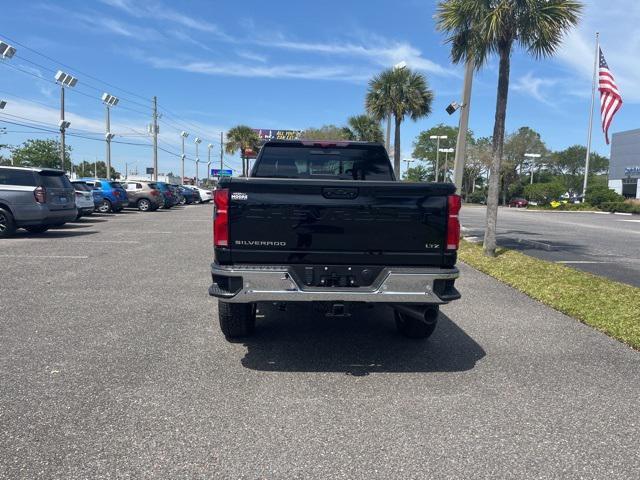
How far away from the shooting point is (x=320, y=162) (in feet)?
21.0

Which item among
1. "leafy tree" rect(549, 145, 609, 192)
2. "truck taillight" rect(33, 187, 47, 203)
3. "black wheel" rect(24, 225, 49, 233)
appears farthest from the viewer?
"leafy tree" rect(549, 145, 609, 192)

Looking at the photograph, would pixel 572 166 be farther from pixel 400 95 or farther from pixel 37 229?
pixel 37 229

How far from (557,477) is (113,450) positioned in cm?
260

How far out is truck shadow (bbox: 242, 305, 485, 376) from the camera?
4.73m

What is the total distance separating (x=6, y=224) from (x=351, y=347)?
11550 mm

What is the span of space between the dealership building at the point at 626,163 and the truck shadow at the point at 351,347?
61938mm

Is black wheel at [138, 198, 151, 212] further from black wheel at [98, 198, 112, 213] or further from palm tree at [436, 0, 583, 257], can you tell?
palm tree at [436, 0, 583, 257]

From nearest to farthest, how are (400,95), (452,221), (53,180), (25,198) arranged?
(452,221) < (25,198) < (53,180) < (400,95)

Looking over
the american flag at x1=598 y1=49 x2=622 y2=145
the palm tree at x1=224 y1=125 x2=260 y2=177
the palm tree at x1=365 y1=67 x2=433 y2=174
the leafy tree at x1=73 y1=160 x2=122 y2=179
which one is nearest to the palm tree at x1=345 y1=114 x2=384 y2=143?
the palm tree at x1=365 y1=67 x2=433 y2=174

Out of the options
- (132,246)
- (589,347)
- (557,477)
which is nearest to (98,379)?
(557,477)

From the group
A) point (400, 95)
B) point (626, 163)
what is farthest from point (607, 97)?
point (626, 163)

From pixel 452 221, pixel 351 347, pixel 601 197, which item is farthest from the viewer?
pixel 601 197

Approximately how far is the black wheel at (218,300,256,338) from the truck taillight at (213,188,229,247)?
83 cm

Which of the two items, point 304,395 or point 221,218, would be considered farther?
point 221,218
